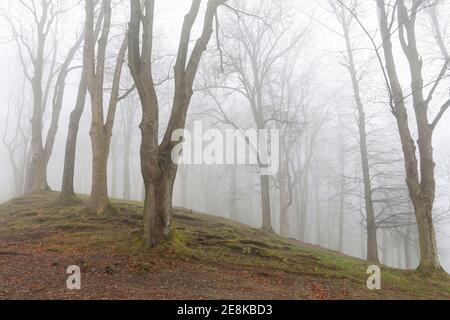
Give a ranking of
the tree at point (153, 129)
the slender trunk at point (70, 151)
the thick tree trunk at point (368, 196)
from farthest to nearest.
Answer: the thick tree trunk at point (368, 196) → the slender trunk at point (70, 151) → the tree at point (153, 129)

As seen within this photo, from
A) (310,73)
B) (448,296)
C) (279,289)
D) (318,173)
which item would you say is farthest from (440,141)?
(279,289)

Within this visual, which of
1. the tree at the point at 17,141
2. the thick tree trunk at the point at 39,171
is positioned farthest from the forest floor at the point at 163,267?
the tree at the point at 17,141

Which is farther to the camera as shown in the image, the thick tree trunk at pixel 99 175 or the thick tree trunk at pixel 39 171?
the thick tree trunk at pixel 39 171

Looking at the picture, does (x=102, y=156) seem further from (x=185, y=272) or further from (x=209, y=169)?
(x=209, y=169)

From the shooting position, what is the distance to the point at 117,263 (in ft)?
22.2

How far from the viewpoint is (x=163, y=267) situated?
671cm

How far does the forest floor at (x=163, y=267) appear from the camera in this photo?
575 cm

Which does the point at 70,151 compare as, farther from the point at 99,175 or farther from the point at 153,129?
the point at 153,129

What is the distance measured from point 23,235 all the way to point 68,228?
3.51 feet

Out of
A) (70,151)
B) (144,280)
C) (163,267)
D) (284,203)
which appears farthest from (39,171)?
(284,203)

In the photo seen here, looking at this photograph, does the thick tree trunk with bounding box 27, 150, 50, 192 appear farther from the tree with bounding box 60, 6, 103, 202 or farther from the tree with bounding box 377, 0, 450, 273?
the tree with bounding box 377, 0, 450, 273

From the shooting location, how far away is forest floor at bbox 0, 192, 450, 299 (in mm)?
5750

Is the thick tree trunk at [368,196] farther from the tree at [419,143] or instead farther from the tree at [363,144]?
the tree at [419,143]
